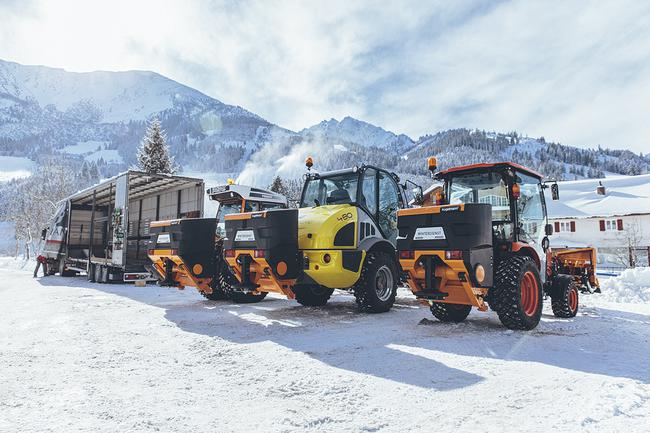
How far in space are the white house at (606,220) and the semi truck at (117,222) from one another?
3378cm

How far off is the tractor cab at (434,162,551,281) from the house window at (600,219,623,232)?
4066 cm

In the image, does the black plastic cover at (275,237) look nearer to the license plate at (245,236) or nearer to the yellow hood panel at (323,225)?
the license plate at (245,236)

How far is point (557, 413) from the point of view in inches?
120

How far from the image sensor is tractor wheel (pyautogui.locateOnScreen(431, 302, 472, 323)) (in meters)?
6.64

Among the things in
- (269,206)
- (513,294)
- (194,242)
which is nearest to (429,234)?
(513,294)

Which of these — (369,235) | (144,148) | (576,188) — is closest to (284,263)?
(369,235)

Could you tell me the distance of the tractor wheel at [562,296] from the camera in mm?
7094

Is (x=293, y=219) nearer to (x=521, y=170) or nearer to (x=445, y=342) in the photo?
(x=445, y=342)

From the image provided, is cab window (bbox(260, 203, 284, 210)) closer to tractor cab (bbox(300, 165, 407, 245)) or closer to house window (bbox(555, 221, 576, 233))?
tractor cab (bbox(300, 165, 407, 245))

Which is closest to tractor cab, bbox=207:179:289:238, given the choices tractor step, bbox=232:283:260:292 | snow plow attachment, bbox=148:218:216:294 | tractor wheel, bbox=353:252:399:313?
snow plow attachment, bbox=148:218:216:294

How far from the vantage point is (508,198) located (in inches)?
261

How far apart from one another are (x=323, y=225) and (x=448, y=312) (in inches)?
93.7

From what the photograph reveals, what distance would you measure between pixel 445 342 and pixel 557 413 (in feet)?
7.20

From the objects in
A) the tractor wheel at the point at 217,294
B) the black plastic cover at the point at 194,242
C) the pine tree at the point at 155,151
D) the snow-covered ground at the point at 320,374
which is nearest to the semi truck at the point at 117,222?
the tractor wheel at the point at 217,294
